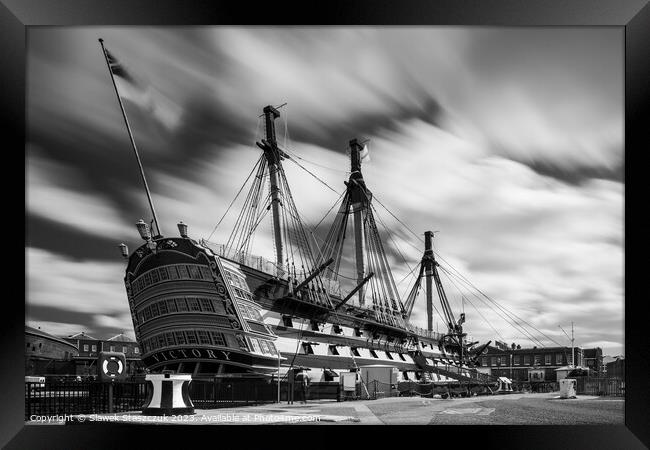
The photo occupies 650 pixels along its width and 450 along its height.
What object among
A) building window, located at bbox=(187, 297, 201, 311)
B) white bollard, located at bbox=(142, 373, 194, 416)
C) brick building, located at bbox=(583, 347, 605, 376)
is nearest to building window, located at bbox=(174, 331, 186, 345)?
building window, located at bbox=(187, 297, 201, 311)

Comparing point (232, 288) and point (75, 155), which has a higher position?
point (75, 155)

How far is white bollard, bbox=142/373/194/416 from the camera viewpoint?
12031 millimetres

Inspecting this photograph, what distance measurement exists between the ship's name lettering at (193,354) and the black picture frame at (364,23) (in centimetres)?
832

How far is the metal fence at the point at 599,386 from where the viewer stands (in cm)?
2053

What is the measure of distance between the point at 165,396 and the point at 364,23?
8509 millimetres

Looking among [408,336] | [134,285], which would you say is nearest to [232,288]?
[134,285]

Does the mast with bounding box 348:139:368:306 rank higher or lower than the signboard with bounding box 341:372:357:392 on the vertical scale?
higher

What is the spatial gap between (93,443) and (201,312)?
860 centimetres

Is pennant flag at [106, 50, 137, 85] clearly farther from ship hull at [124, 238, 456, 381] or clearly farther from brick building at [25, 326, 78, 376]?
brick building at [25, 326, 78, 376]

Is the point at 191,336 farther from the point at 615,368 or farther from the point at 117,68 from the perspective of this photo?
the point at 615,368

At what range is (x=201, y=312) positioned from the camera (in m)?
20.1

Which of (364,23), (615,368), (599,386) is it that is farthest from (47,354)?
(599,386)

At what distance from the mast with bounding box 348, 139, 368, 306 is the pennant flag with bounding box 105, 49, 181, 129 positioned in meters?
4.94
